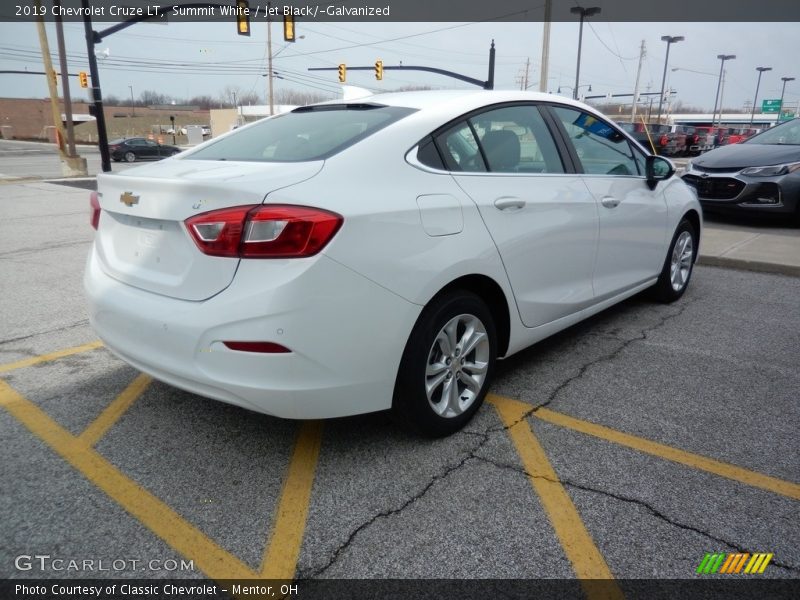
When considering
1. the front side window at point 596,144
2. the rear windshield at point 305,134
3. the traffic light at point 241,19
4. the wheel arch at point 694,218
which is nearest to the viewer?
the rear windshield at point 305,134

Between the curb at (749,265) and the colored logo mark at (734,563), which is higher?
the colored logo mark at (734,563)

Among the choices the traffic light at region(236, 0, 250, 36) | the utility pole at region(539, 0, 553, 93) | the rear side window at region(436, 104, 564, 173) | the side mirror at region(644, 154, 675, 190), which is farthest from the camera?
the utility pole at region(539, 0, 553, 93)

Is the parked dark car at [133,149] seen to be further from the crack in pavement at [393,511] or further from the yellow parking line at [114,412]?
the crack in pavement at [393,511]

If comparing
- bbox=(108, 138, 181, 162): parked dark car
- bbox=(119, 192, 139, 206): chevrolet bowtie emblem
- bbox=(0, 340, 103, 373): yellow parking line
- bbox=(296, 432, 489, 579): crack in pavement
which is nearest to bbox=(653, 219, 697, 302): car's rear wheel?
bbox=(296, 432, 489, 579): crack in pavement

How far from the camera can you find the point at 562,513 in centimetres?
236

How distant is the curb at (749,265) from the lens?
6.21m

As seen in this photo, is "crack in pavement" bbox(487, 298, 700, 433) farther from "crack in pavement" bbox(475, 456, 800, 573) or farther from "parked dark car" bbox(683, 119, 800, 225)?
"parked dark car" bbox(683, 119, 800, 225)

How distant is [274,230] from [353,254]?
31 centimetres

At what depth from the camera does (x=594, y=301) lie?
3.87 m

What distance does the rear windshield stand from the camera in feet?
8.82

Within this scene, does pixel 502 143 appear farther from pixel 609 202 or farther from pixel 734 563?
pixel 734 563

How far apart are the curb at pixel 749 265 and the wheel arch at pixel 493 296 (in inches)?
180

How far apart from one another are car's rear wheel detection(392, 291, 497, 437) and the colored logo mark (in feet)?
3.93

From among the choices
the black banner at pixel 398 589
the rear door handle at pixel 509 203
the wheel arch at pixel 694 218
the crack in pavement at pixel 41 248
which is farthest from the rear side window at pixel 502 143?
the crack in pavement at pixel 41 248
